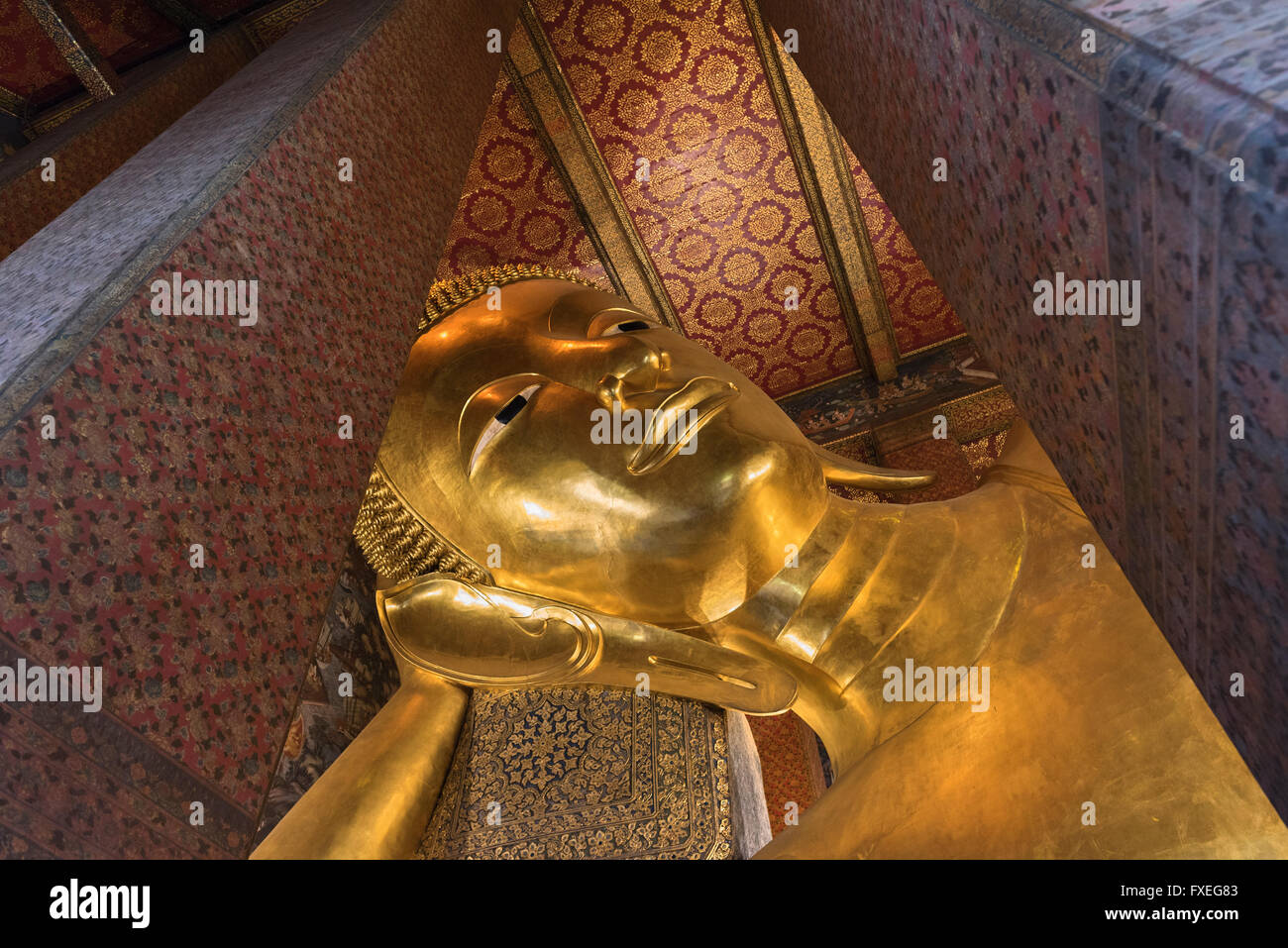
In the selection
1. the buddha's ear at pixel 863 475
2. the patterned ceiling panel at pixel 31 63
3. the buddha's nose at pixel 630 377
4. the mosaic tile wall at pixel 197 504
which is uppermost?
the patterned ceiling panel at pixel 31 63

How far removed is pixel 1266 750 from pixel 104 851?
0.90m

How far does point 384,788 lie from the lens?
194cm

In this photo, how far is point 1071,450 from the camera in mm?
1088

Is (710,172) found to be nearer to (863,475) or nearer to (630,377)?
(863,475)

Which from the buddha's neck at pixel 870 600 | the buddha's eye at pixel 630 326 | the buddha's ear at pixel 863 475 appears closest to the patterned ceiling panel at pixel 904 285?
the buddha's ear at pixel 863 475

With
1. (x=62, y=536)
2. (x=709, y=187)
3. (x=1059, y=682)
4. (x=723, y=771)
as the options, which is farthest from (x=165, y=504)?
(x=709, y=187)

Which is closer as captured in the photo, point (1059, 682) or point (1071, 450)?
point (1071, 450)

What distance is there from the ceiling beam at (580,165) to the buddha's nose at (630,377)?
2.17 meters

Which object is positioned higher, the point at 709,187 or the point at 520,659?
the point at 709,187

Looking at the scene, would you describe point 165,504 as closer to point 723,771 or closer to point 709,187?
point 723,771

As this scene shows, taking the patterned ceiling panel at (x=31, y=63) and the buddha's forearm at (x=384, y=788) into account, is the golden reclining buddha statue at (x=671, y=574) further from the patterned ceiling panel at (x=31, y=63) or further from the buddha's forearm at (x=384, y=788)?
the patterned ceiling panel at (x=31, y=63)

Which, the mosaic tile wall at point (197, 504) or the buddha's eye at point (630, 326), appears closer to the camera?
the mosaic tile wall at point (197, 504)

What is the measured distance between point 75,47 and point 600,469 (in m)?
1.96

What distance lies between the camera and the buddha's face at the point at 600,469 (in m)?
1.98
